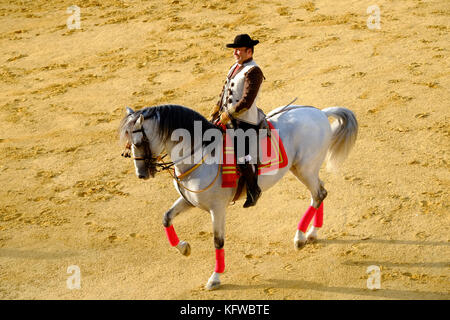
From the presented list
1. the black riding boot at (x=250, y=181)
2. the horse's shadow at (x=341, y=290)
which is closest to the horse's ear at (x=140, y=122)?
the black riding boot at (x=250, y=181)

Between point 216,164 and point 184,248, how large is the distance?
126 cm

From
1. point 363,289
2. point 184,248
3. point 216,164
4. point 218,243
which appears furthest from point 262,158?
point 363,289

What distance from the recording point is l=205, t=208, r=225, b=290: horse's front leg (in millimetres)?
6641

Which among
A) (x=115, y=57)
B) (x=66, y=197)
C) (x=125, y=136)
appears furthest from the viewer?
(x=115, y=57)

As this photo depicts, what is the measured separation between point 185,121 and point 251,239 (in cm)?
252

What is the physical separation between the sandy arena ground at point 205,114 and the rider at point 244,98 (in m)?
1.38

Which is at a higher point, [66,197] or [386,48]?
[386,48]

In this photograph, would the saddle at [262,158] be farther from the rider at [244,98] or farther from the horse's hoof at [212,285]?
the horse's hoof at [212,285]

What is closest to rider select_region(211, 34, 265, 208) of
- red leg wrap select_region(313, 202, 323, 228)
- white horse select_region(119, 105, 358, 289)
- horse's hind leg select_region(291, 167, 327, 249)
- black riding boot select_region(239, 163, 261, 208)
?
black riding boot select_region(239, 163, 261, 208)

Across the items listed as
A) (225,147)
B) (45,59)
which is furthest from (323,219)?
(45,59)

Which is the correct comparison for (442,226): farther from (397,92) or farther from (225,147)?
(397,92)

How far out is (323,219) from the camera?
819cm

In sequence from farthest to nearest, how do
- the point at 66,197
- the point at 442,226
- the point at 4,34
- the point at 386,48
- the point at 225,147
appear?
the point at 4,34 → the point at 386,48 → the point at 66,197 → the point at 442,226 → the point at 225,147

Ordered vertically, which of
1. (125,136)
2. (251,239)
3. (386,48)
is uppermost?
(125,136)
